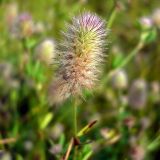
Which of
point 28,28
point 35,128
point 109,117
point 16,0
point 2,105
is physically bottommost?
point 109,117

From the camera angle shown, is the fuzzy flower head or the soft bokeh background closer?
the fuzzy flower head

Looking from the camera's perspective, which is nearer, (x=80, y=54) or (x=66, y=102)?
(x=80, y=54)

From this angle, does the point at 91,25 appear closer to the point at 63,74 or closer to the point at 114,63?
the point at 63,74

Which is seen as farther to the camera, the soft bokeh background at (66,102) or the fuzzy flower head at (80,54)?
the soft bokeh background at (66,102)

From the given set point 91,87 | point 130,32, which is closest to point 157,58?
point 130,32

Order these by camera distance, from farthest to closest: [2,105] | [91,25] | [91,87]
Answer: [2,105], [91,87], [91,25]
